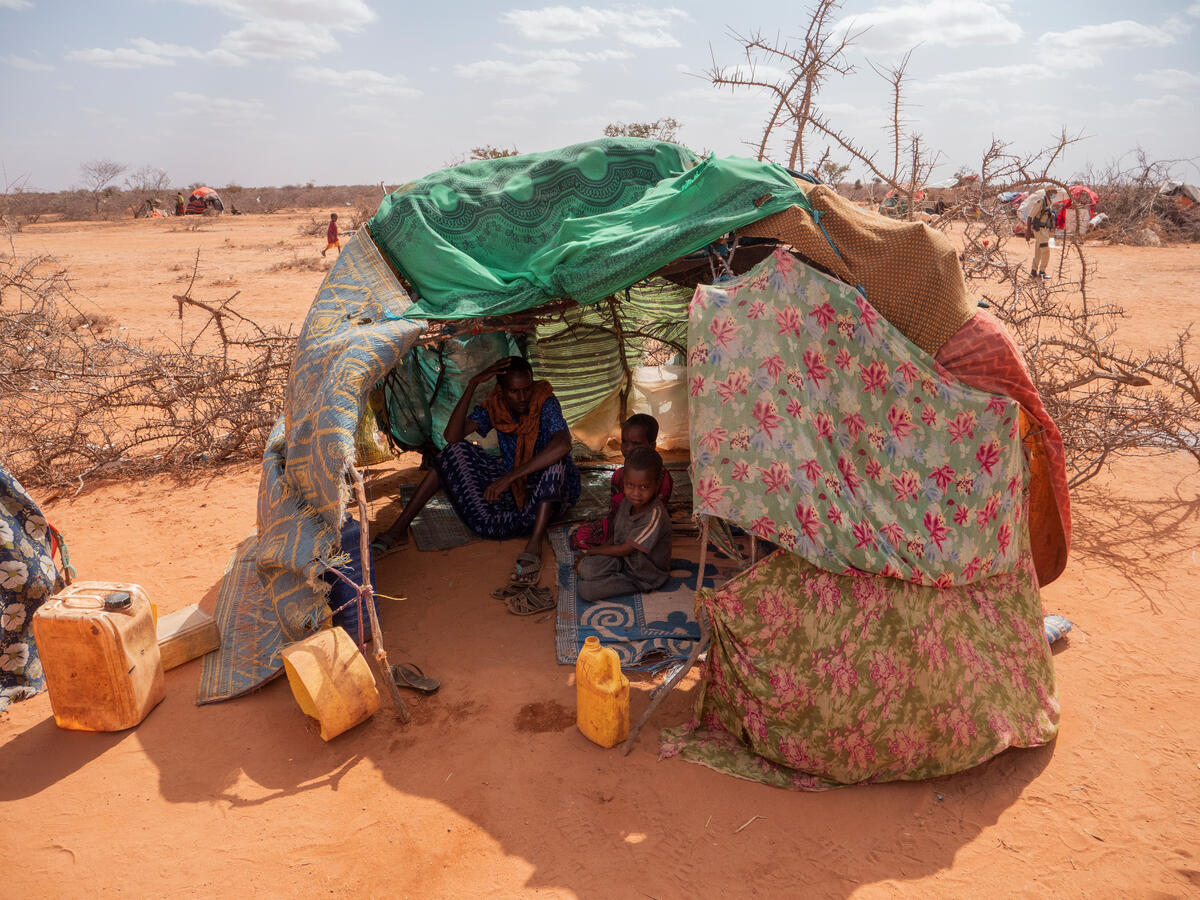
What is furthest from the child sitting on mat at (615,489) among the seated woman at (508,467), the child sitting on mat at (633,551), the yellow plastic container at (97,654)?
the yellow plastic container at (97,654)

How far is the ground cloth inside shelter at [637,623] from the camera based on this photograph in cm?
377

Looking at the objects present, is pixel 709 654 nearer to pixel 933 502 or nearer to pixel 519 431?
pixel 933 502

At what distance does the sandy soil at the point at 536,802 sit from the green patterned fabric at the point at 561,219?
5.71ft

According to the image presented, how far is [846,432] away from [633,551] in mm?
1457

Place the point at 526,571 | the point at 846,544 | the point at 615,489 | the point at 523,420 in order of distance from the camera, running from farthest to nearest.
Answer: the point at 523,420, the point at 615,489, the point at 526,571, the point at 846,544

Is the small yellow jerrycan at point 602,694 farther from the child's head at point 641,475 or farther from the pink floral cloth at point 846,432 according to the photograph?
the child's head at point 641,475

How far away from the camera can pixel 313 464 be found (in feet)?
10.9

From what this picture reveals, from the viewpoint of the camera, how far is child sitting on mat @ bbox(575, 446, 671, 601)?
13.5 ft

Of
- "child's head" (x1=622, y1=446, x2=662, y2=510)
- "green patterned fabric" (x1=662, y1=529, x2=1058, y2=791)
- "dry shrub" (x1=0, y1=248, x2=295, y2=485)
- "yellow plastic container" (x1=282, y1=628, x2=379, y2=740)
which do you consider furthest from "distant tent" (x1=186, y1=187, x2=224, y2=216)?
"green patterned fabric" (x1=662, y1=529, x2=1058, y2=791)

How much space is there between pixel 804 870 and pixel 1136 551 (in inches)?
139

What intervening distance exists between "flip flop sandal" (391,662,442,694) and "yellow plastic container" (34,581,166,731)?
1.04 metres

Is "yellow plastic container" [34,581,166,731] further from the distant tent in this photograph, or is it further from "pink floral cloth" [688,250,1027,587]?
the distant tent

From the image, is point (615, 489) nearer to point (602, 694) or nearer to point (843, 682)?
point (602, 694)

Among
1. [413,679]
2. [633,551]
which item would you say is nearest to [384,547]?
[413,679]
